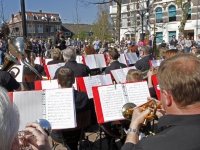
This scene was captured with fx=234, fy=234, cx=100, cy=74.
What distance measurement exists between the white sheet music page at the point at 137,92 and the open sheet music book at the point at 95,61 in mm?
4672

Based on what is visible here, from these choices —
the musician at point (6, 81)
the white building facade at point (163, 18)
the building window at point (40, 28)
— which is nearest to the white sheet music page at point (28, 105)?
the musician at point (6, 81)

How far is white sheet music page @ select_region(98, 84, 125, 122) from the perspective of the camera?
2.72 meters

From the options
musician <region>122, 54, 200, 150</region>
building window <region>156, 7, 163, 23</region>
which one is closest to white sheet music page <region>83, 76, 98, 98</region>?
musician <region>122, 54, 200, 150</region>

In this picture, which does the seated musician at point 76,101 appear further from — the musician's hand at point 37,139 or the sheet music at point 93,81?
the musician's hand at point 37,139

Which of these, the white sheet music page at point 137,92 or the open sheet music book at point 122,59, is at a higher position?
the open sheet music book at point 122,59

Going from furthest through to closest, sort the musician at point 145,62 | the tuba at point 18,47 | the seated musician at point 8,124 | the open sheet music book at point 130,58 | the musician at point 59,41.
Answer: the musician at point 59,41 → the open sheet music book at point 130,58 → the musician at point 145,62 → the tuba at point 18,47 → the seated musician at point 8,124

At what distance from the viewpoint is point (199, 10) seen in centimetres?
3027

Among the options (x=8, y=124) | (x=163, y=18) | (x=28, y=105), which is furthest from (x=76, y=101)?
(x=163, y=18)

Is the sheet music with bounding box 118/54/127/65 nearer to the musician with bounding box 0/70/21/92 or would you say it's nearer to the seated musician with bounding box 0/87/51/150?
the musician with bounding box 0/70/21/92

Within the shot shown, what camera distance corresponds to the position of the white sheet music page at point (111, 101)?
2.72 meters

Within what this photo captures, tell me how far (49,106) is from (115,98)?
2.56 feet

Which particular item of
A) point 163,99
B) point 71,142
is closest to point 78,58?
point 71,142

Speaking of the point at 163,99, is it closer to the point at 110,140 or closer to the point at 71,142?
the point at 71,142

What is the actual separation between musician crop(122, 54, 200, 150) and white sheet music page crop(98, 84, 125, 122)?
3.98 feet
